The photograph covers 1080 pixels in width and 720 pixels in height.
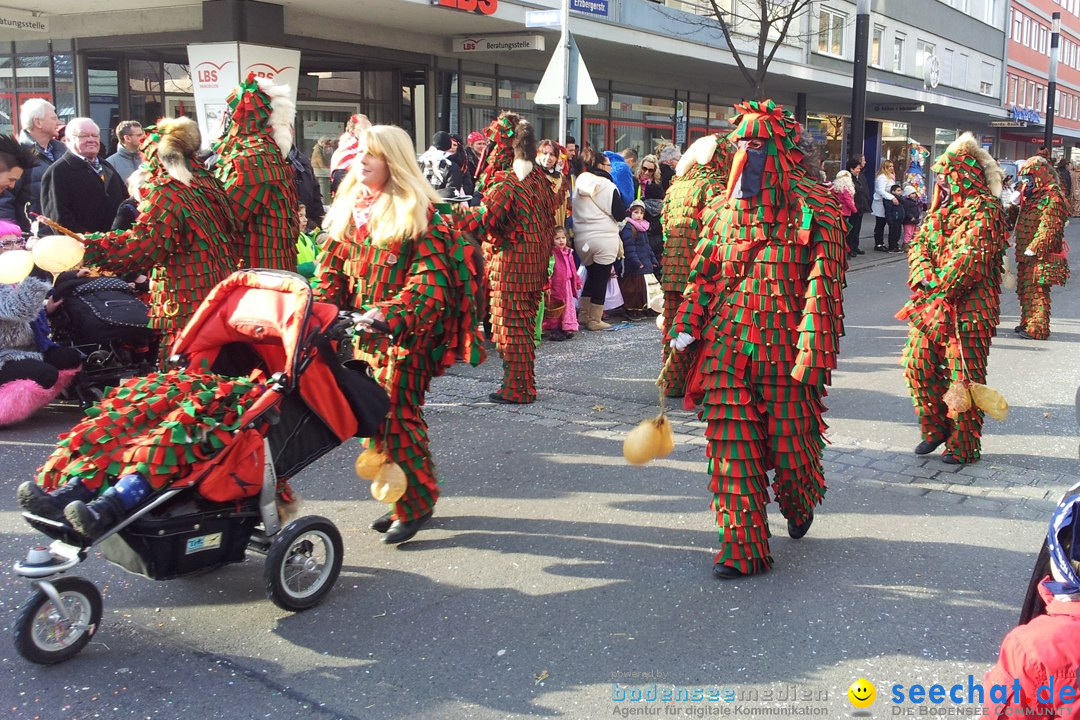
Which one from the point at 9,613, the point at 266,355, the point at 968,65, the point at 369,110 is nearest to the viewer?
the point at 9,613

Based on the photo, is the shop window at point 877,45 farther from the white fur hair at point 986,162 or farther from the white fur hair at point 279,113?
the white fur hair at point 279,113

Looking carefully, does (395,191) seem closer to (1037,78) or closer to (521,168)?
(521,168)

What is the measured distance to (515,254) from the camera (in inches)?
305

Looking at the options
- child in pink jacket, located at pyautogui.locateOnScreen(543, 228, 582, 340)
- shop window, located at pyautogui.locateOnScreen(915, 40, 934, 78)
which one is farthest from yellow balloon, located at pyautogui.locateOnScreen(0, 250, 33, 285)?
shop window, located at pyautogui.locateOnScreen(915, 40, 934, 78)

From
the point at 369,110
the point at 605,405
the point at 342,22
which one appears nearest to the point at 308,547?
the point at 605,405

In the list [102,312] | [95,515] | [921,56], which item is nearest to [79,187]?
[102,312]

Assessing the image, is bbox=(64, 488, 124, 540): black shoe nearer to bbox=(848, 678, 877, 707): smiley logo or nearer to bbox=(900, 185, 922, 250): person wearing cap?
bbox=(848, 678, 877, 707): smiley logo

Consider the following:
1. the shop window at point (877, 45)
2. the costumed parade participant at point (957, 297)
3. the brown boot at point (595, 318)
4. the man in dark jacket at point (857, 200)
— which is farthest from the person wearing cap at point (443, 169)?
the shop window at point (877, 45)

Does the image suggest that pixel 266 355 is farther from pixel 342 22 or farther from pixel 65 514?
pixel 342 22

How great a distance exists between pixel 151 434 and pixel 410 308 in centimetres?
123

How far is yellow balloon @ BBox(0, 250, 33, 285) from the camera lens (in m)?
4.82

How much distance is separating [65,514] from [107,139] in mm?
13352

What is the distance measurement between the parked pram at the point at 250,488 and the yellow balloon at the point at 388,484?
1.15 feet

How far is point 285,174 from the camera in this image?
21.2 feet
